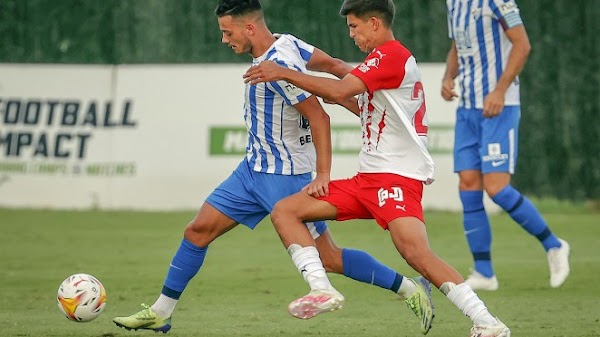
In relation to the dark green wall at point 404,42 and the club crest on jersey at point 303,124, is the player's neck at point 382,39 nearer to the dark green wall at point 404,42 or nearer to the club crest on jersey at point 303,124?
the club crest on jersey at point 303,124

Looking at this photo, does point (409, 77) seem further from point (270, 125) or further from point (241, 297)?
point (241, 297)

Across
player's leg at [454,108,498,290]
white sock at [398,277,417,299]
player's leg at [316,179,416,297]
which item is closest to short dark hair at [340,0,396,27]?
player's leg at [316,179,416,297]

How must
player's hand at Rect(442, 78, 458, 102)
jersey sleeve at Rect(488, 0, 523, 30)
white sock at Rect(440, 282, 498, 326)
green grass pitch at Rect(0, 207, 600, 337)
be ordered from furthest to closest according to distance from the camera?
player's hand at Rect(442, 78, 458, 102), jersey sleeve at Rect(488, 0, 523, 30), green grass pitch at Rect(0, 207, 600, 337), white sock at Rect(440, 282, 498, 326)

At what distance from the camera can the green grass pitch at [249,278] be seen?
7613 mm

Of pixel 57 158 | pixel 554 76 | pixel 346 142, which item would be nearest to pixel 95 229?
pixel 57 158

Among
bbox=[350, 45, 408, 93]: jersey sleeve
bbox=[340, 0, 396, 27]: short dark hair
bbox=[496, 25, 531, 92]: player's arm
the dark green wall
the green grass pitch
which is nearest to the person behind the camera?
bbox=[350, 45, 408, 93]: jersey sleeve

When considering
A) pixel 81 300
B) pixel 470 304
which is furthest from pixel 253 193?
pixel 470 304

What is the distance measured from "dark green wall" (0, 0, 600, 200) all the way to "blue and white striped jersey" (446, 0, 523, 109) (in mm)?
6973

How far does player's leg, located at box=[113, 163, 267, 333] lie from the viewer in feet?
23.7

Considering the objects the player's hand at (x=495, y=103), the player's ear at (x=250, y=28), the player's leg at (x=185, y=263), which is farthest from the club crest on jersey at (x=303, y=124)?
the player's hand at (x=495, y=103)

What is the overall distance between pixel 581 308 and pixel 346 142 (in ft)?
23.9

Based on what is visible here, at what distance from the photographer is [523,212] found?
930 cm

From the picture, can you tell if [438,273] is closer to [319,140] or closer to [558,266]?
[319,140]

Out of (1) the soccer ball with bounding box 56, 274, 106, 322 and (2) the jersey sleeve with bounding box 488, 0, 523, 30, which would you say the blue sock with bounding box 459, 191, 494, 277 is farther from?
(1) the soccer ball with bounding box 56, 274, 106, 322
